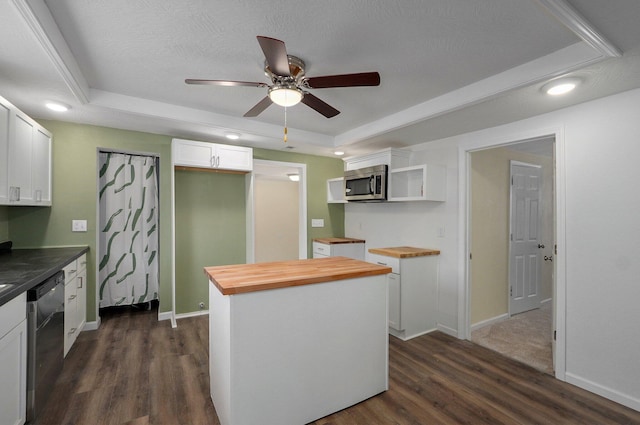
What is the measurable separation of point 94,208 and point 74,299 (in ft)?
3.32

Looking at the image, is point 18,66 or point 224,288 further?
point 18,66

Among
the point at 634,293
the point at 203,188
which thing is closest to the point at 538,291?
the point at 634,293

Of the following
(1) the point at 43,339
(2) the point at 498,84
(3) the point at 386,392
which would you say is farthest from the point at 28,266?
(2) the point at 498,84

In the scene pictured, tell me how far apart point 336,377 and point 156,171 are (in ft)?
11.1

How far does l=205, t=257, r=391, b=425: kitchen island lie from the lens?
169 cm

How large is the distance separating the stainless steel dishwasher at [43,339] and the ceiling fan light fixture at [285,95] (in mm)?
1892

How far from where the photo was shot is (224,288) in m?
1.62

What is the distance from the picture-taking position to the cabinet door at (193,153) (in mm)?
3439

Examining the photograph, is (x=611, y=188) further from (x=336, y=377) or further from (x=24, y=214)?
(x=24, y=214)

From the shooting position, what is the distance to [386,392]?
2.23 m

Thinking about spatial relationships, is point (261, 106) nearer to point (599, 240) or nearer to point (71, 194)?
point (71, 194)

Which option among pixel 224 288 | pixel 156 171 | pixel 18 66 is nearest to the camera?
pixel 224 288

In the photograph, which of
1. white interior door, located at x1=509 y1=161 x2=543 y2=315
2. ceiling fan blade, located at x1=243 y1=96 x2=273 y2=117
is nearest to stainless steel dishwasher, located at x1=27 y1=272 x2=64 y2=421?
ceiling fan blade, located at x1=243 y1=96 x2=273 y2=117

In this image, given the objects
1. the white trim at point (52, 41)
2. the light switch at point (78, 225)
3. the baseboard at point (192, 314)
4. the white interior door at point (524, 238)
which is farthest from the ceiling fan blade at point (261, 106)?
the white interior door at point (524, 238)
